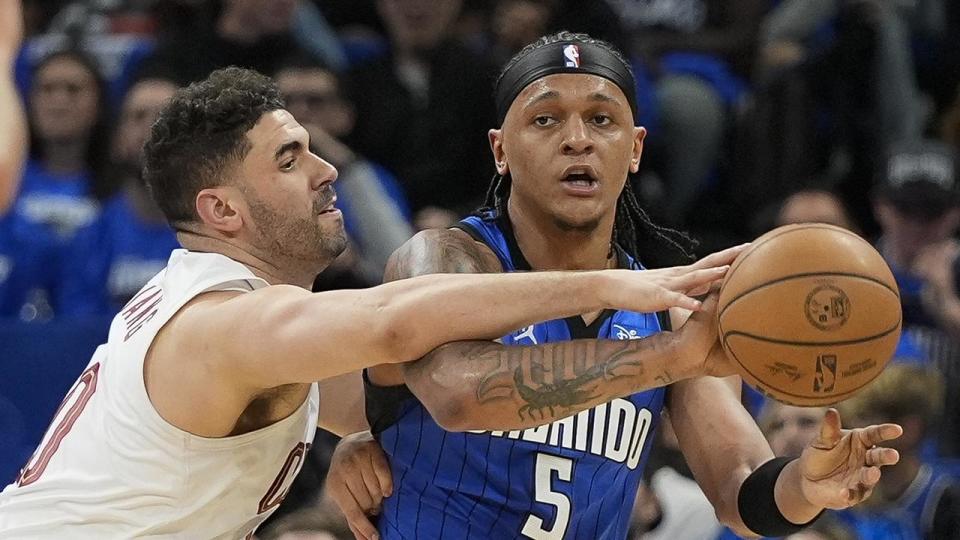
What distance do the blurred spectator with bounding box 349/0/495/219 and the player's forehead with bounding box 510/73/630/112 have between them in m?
4.23

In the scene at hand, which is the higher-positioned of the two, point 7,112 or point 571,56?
point 571,56

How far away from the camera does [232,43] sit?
977 cm

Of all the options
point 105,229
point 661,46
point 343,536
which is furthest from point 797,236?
point 661,46

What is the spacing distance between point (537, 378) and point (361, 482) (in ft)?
3.60

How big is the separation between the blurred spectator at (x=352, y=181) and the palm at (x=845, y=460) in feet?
14.3

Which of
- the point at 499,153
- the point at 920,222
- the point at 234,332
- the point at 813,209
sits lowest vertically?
the point at 234,332

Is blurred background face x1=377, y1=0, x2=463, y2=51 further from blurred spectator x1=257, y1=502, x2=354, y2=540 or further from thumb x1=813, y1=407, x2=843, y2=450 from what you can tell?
thumb x1=813, y1=407, x2=843, y2=450

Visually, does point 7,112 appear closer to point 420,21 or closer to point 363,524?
point 363,524

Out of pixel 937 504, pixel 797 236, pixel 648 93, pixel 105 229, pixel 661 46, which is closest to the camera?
pixel 797 236

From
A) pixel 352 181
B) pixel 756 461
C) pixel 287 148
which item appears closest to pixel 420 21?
pixel 352 181

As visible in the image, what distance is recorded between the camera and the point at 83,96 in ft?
A: 31.4

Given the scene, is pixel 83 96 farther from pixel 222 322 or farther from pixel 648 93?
pixel 222 322

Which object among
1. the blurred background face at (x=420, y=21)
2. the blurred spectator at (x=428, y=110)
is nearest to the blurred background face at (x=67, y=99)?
the blurred spectator at (x=428, y=110)

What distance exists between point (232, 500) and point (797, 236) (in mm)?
1921
